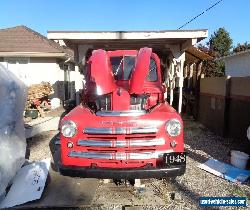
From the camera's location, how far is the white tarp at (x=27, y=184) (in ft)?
15.1

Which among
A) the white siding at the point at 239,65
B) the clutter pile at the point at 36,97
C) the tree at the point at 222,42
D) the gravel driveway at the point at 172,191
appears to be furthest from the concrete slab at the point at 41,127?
the tree at the point at 222,42

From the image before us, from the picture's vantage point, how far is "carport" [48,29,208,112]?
31.0 ft

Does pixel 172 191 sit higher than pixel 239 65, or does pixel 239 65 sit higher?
pixel 239 65

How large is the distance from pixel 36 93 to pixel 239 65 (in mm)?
11705

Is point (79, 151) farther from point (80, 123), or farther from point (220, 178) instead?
point (220, 178)

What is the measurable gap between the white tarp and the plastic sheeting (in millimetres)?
139

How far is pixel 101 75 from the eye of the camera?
5.39 meters

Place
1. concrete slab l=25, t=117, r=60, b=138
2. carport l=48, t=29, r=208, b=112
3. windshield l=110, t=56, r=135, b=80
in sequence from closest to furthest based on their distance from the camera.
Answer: windshield l=110, t=56, r=135, b=80
concrete slab l=25, t=117, r=60, b=138
carport l=48, t=29, r=208, b=112

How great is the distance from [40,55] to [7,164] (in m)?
10.8

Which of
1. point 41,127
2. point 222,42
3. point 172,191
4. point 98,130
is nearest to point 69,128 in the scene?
point 98,130

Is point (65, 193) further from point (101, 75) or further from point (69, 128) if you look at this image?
point (101, 75)

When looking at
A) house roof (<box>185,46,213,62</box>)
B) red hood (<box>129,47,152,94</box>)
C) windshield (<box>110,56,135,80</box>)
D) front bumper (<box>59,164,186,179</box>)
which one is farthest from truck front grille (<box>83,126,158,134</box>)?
house roof (<box>185,46,213,62</box>)

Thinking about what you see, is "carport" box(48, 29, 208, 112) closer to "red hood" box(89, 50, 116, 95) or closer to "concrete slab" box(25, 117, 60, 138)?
"concrete slab" box(25, 117, 60, 138)

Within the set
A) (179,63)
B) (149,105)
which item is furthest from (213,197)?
(179,63)
